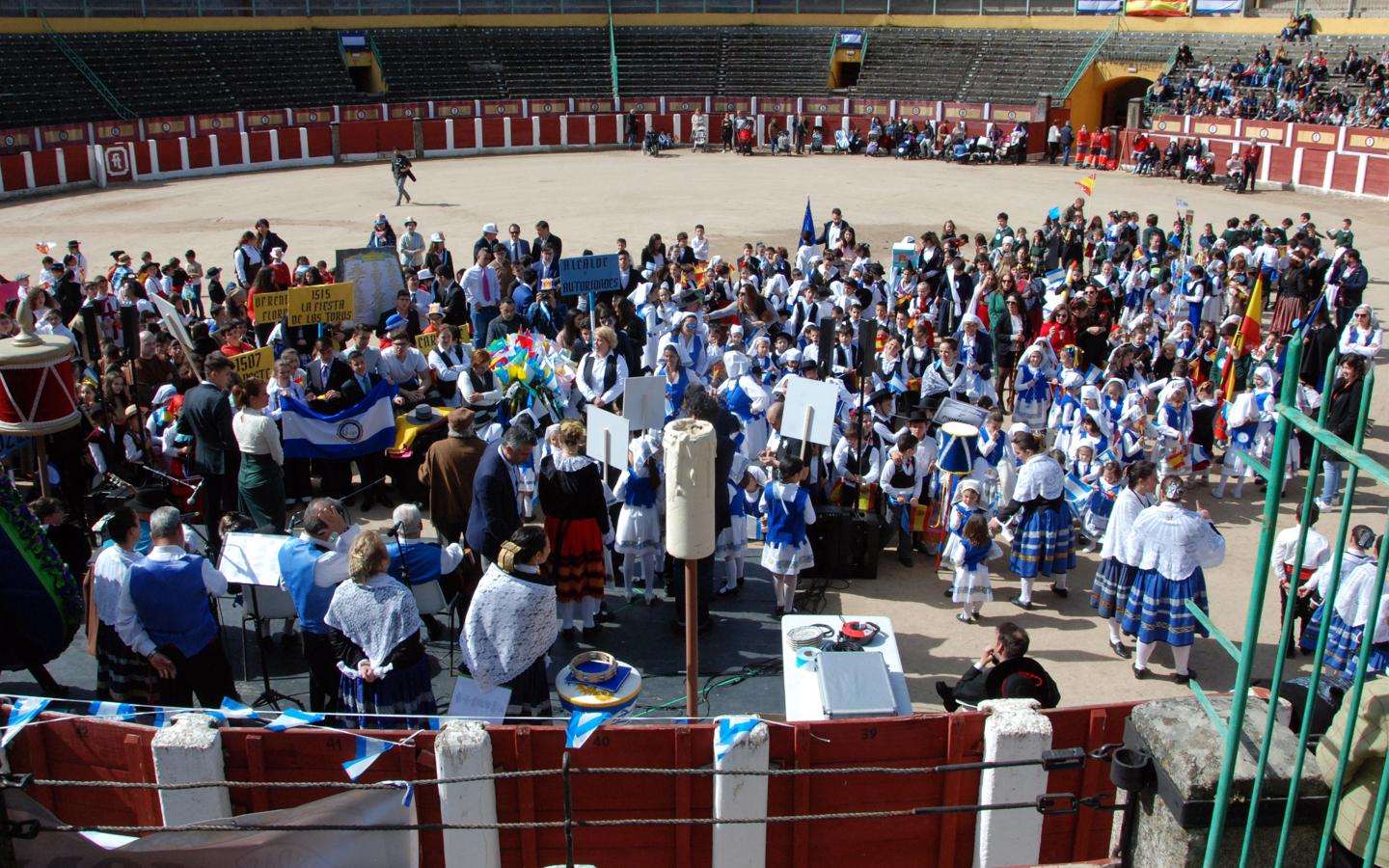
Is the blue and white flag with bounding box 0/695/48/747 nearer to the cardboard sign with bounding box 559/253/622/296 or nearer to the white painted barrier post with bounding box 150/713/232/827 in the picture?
the white painted barrier post with bounding box 150/713/232/827

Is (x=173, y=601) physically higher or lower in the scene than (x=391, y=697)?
higher

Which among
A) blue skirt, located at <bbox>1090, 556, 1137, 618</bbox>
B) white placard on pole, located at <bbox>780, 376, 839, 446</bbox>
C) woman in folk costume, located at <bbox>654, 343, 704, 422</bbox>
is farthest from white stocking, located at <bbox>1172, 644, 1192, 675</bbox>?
woman in folk costume, located at <bbox>654, 343, 704, 422</bbox>

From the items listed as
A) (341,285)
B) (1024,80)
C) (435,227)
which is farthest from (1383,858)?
(1024,80)

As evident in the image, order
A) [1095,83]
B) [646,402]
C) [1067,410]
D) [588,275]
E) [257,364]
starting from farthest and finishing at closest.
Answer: [1095,83] < [588,275] < [257,364] < [1067,410] < [646,402]

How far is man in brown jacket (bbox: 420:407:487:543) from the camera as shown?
942 centimetres

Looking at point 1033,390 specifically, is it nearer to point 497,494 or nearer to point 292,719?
point 497,494

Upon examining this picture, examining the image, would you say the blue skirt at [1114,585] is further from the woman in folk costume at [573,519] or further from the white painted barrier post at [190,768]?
the white painted barrier post at [190,768]

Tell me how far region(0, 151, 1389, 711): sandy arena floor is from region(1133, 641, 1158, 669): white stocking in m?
6.66

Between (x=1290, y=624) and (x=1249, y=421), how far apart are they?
1020cm

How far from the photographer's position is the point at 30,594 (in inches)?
285

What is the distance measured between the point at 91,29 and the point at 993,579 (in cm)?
4035

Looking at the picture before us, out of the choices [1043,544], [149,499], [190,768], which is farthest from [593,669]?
[149,499]

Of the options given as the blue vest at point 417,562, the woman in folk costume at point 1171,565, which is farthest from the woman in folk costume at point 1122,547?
the blue vest at point 417,562

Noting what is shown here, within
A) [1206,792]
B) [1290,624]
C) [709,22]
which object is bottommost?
[1206,792]
